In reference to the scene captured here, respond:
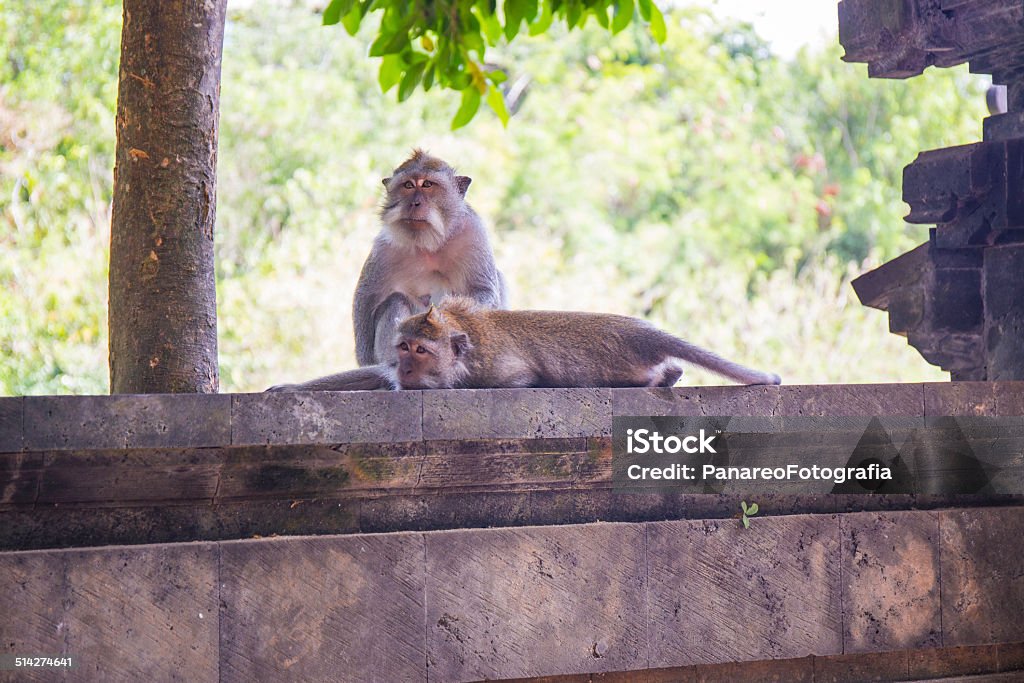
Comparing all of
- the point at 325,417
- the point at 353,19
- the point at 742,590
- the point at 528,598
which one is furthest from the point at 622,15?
the point at 742,590

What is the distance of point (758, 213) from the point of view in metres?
17.1

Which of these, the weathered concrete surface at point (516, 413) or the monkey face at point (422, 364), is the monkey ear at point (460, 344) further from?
the weathered concrete surface at point (516, 413)

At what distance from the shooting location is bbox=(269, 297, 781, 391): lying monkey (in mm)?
3895

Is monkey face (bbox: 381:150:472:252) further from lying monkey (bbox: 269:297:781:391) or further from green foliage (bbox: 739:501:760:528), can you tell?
green foliage (bbox: 739:501:760:528)

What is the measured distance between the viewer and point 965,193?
5.10m

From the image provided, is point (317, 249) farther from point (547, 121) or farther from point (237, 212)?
point (547, 121)

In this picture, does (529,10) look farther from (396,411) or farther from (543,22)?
(396,411)

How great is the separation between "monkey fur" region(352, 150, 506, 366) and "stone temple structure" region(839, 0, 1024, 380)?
75.0 inches

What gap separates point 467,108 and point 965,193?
285 cm

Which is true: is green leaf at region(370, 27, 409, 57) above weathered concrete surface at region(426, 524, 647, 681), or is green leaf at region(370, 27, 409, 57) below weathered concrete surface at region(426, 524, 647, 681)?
above

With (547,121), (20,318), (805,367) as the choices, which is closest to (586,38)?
(547,121)

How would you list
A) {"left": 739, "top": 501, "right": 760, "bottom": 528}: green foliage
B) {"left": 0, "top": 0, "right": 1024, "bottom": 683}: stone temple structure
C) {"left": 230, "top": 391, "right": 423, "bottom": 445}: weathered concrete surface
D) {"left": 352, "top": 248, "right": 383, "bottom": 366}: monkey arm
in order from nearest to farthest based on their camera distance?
1. {"left": 0, "top": 0, "right": 1024, "bottom": 683}: stone temple structure
2. {"left": 230, "top": 391, "right": 423, "bottom": 445}: weathered concrete surface
3. {"left": 739, "top": 501, "right": 760, "bottom": 528}: green foliage
4. {"left": 352, "top": 248, "right": 383, "bottom": 366}: monkey arm

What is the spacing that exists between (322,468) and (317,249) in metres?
9.81

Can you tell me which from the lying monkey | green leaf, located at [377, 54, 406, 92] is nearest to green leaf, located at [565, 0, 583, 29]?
green leaf, located at [377, 54, 406, 92]
